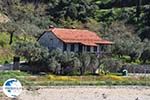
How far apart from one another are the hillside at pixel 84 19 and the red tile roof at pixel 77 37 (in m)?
2.88

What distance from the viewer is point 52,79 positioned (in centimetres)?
4159

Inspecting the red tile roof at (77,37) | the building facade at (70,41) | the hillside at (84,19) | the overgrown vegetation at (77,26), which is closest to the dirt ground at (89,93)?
the overgrown vegetation at (77,26)

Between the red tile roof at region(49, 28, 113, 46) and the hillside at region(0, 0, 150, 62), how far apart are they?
2.88m

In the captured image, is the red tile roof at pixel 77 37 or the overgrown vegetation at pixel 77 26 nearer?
the overgrown vegetation at pixel 77 26

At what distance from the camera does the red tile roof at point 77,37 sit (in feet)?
185

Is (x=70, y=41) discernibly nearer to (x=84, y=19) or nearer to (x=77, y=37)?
(x=77, y=37)

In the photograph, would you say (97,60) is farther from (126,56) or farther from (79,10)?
(79,10)

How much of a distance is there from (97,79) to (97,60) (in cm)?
586

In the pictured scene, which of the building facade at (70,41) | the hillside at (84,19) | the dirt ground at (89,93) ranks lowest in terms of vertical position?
the dirt ground at (89,93)

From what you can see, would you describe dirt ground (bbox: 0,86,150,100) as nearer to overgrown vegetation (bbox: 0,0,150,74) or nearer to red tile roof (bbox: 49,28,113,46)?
overgrown vegetation (bbox: 0,0,150,74)

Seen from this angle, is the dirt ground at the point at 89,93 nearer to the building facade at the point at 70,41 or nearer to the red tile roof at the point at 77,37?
the building facade at the point at 70,41

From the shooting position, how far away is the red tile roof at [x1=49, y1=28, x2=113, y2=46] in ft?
185

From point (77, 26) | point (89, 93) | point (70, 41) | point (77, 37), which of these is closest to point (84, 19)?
point (77, 26)

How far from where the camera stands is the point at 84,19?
246 feet
